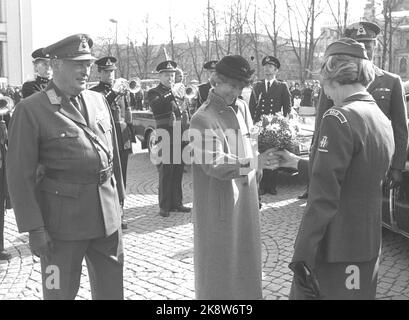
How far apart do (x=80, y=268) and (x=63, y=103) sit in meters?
1.09

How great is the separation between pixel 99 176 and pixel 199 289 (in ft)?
3.81

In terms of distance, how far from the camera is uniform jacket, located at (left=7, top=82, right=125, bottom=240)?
10.4ft

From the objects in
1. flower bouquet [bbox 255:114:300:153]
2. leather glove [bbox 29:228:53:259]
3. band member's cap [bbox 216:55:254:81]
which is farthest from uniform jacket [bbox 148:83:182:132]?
leather glove [bbox 29:228:53:259]

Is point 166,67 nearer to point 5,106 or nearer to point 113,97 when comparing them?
point 113,97

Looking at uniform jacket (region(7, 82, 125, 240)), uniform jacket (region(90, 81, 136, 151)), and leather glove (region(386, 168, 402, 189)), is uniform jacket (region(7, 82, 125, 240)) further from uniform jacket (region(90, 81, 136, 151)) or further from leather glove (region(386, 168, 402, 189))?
uniform jacket (region(90, 81, 136, 151))

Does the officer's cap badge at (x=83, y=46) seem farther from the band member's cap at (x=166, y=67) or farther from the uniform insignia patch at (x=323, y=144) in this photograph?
the band member's cap at (x=166, y=67)

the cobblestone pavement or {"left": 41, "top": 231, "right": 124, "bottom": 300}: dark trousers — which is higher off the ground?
{"left": 41, "top": 231, "right": 124, "bottom": 300}: dark trousers

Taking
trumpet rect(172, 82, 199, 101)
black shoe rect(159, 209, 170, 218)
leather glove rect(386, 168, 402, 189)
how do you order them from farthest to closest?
trumpet rect(172, 82, 199, 101) → black shoe rect(159, 209, 170, 218) → leather glove rect(386, 168, 402, 189)

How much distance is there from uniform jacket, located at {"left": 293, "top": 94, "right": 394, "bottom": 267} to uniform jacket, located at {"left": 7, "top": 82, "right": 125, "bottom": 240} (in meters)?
1.39

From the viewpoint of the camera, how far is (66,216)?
330 centimetres

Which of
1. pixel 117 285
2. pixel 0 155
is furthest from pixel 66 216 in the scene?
pixel 0 155

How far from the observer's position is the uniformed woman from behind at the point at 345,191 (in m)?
2.65

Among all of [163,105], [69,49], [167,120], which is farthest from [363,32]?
[167,120]
